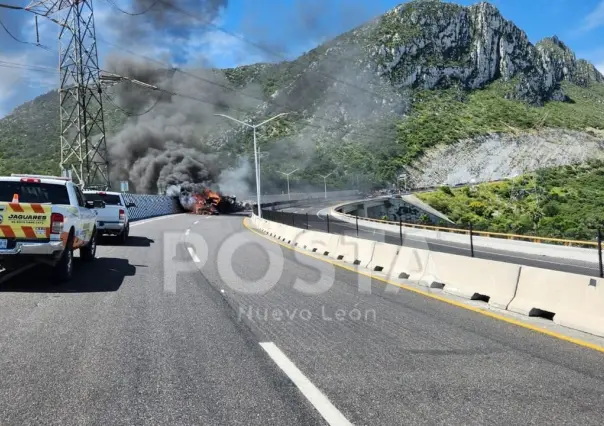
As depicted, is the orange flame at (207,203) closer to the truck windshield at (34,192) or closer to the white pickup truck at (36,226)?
the truck windshield at (34,192)

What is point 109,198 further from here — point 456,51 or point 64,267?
point 456,51

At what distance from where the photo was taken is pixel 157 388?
446 cm

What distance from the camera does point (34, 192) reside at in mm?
10703

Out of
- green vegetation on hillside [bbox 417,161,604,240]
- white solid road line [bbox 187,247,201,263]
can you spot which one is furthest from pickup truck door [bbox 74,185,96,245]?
green vegetation on hillside [bbox 417,161,604,240]

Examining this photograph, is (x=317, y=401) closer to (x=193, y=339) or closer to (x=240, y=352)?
(x=240, y=352)

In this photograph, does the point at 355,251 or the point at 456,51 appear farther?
the point at 456,51

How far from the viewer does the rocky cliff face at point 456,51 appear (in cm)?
13700

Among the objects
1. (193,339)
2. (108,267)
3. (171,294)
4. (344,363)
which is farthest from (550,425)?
(108,267)

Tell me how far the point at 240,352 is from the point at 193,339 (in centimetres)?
77

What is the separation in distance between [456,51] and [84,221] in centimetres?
14380

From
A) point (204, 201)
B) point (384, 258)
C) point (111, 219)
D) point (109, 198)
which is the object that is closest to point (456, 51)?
point (204, 201)

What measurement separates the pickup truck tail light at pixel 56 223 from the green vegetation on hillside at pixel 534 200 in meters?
60.2

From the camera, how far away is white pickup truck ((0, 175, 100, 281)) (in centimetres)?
892

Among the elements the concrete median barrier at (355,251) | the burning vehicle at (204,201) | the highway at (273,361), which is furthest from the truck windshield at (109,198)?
the burning vehicle at (204,201)
